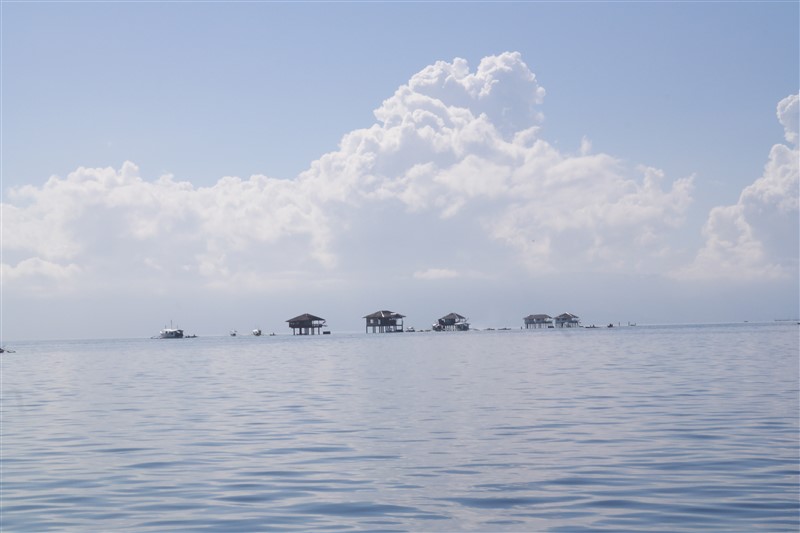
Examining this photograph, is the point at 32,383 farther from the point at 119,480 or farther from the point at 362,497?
the point at 362,497

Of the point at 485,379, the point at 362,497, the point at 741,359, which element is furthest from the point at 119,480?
the point at 741,359

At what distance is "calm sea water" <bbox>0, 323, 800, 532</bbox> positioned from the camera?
14664 mm

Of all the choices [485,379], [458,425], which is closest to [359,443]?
[458,425]

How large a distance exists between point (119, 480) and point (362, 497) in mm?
6368

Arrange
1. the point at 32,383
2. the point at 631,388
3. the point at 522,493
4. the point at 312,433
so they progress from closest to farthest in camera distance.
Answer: the point at 522,493
the point at 312,433
the point at 631,388
the point at 32,383

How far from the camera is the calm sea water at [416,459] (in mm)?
14664

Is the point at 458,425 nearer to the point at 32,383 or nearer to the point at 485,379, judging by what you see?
the point at 485,379

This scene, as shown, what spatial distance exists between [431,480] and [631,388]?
22.9 m

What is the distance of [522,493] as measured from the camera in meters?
16.2

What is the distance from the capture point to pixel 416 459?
2039cm

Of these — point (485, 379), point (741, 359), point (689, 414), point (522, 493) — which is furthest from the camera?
point (741, 359)

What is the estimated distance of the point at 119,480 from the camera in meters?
18.7

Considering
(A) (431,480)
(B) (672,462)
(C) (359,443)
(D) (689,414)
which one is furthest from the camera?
(D) (689,414)

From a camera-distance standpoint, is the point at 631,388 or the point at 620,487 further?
the point at 631,388
